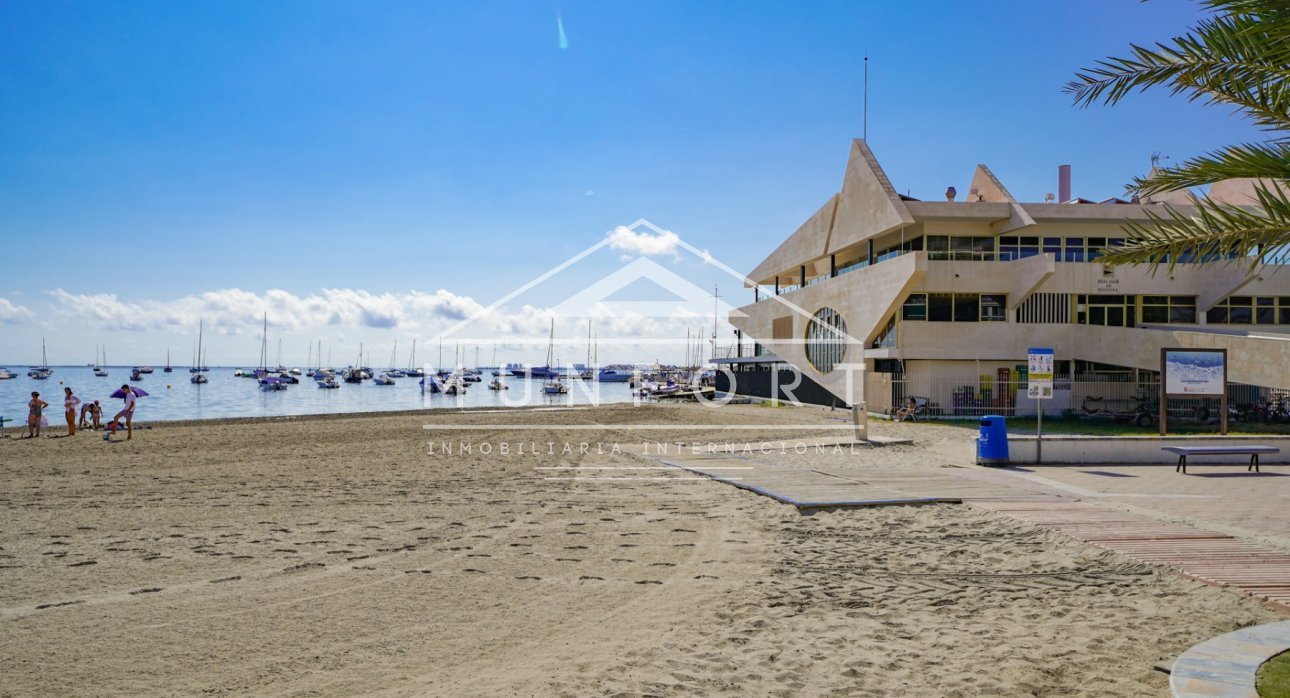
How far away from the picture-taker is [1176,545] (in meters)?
8.98

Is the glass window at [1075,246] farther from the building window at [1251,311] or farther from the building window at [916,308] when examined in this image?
the building window at [916,308]

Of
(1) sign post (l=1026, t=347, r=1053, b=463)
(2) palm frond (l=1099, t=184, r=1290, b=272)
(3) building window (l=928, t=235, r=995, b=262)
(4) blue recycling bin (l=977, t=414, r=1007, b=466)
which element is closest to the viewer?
(2) palm frond (l=1099, t=184, r=1290, b=272)

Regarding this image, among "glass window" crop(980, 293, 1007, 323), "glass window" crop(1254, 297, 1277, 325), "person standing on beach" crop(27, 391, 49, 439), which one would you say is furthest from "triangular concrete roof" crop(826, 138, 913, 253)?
"person standing on beach" crop(27, 391, 49, 439)

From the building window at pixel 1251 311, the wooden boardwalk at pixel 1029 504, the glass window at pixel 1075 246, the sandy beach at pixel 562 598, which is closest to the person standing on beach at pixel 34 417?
the sandy beach at pixel 562 598

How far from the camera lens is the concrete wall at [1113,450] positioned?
1723 centimetres

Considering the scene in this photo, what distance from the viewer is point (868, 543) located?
9.63 m

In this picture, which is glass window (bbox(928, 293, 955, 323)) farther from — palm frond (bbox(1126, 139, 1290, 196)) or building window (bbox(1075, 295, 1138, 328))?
palm frond (bbox(1126, 139, 1290, 196))

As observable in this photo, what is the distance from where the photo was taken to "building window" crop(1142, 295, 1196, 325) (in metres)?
34.8

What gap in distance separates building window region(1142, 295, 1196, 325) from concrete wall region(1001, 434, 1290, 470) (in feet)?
63.3

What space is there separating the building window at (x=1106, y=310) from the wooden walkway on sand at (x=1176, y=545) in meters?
26.0

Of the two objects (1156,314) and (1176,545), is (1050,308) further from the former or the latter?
(1176,545)

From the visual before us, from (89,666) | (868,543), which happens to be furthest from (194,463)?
(868,543)

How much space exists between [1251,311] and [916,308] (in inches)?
602

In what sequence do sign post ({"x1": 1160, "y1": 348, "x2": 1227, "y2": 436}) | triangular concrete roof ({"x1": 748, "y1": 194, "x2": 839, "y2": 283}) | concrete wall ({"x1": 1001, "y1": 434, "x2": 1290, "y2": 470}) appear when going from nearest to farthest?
concrete wall ({"x1": 1001, "y1": 434, "x2": 1290, "y2": 470}) < sign post ({"x1": 1160, "y1": 348, "x2": 1227, "y2": 436}) < triangular concrete roof ({"x1": 748, "y1": 194, "x2": 839, "y2": 283})
